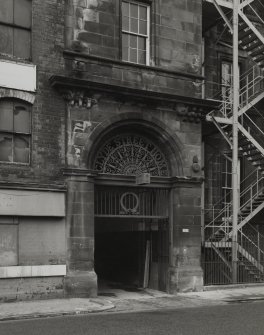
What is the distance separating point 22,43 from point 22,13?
2.81ft

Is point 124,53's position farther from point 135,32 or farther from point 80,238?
point 80,238

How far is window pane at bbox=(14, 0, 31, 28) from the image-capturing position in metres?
15.0

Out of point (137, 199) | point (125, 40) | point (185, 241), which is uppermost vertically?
point (125, 40)

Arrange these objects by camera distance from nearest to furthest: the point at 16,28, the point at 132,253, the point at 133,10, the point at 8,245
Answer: the point at 8,245
the point at 16,28
the point at 133,10
the point at 132,253

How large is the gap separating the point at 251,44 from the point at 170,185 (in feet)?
22.9

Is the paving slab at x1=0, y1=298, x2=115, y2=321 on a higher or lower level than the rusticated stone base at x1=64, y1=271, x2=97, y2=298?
lower

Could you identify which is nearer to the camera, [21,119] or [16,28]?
[21,119]

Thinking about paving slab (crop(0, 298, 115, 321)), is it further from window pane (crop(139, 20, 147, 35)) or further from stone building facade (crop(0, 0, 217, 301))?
window pane (crop(139, 20, 147, 35))

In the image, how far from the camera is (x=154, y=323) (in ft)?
36.4

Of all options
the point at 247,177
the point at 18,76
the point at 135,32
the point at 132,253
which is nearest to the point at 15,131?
Answer: the point at 18,76

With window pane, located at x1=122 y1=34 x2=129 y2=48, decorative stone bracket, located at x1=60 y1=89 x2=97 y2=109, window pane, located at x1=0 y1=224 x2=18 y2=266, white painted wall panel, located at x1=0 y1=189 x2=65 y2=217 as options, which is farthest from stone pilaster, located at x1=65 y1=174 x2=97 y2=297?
window pane, located at x1=122 y1=34 x2=129 y2=48

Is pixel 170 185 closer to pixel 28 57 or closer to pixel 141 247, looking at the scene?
pixel 141 247

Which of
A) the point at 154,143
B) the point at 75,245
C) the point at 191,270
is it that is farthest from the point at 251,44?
the point at 75,245

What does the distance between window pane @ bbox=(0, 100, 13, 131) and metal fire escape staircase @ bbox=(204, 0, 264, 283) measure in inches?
287
